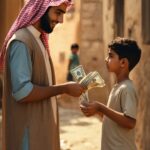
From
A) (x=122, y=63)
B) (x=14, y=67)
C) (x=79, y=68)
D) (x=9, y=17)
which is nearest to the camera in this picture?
(x=14, y=67)

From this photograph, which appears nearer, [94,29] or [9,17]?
[9,17]

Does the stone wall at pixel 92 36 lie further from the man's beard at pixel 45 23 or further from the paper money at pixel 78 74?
the man's beard at pixel 45 23

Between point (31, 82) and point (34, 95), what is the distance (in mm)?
88

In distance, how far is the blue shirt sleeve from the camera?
10.4 feet

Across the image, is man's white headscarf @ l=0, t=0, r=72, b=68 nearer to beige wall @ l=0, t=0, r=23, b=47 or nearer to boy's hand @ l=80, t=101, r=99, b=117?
boy's hand @ l=80, t=101, r=99, b=117

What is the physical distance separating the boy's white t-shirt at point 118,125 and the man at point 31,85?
0.43 m

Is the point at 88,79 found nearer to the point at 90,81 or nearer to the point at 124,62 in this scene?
the point at 90,81

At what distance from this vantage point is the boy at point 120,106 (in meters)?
3.62

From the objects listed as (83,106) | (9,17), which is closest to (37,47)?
(83,106)

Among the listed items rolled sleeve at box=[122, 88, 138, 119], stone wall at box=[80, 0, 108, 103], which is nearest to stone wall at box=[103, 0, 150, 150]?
rolled sleeve at box=[122, 88, 138, 119]

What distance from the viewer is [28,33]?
3.30 meters

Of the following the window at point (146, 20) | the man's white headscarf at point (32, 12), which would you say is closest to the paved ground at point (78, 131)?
the window at point (146, 20)

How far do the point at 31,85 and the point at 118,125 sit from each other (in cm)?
78

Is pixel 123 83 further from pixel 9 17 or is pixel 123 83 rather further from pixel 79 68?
pixel 9 17
